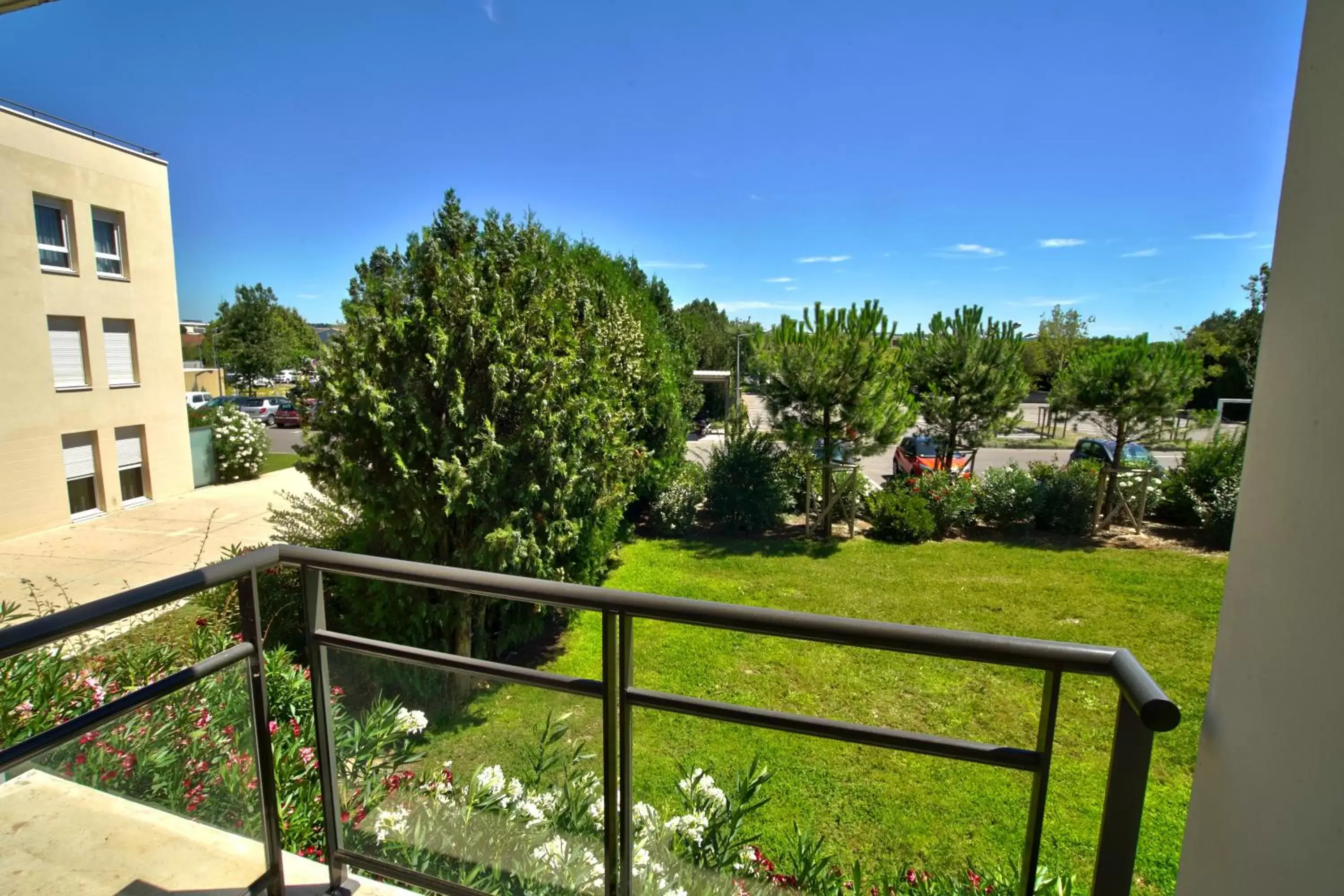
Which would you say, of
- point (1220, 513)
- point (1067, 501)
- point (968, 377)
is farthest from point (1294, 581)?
point (1220, 513)

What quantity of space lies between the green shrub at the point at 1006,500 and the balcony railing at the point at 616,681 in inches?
478

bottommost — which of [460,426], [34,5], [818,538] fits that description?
[818,538]

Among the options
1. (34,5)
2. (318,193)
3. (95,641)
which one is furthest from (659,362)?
(34,5)

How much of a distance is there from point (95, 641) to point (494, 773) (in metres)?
3.53

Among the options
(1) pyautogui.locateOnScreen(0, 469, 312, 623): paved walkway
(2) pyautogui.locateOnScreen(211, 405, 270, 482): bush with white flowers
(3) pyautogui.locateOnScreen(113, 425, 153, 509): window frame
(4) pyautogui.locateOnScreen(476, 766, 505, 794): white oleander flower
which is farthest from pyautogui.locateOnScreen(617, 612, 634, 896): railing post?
(2) pyautogui.locateOnScreen(211, 405, 270, 482): bush with white flowers

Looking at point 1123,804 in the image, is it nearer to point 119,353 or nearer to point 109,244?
point 119,353

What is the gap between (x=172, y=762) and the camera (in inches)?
75.0

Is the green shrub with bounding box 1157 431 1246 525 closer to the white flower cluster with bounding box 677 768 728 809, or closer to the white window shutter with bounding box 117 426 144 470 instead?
the white flower cluster with bounding box 677 768 728 809

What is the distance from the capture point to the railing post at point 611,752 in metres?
1.46

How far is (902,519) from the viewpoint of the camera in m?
11.5

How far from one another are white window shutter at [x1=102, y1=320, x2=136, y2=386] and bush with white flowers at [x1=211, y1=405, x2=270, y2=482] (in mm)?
2469

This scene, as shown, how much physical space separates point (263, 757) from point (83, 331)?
14.2 meters

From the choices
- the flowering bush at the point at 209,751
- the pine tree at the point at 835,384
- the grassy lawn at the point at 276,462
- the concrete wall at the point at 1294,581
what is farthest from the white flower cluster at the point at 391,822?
the grassy lawn at the point at 276,462

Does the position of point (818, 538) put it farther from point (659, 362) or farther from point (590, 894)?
point (590, 894)
